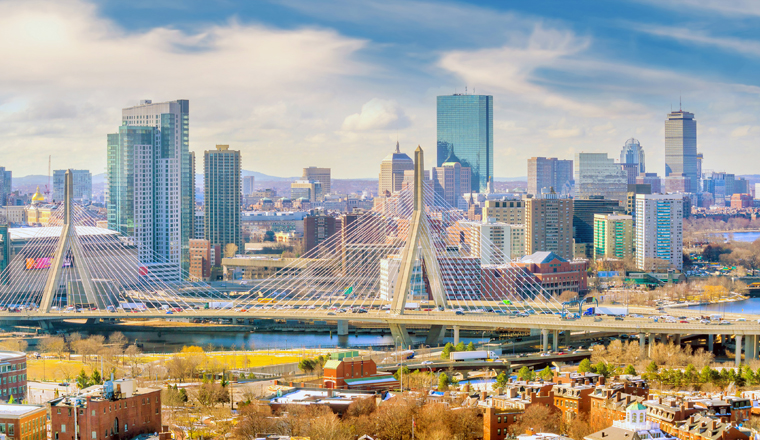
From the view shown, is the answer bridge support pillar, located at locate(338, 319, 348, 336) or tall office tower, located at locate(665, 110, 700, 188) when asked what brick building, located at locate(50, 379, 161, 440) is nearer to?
bridge support pillar, located at locate(338, 319, 348, 336)

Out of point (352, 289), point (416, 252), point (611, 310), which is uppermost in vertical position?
point (416, 252)

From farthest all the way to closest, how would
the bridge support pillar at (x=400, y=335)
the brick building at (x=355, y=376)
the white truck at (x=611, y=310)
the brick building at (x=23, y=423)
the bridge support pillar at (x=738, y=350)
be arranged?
the white truck at (x=611, y=310) → the bridge support pillar at (x=400, y=335) → the bridge support pillar at (x=738, y=350) → the brick building at (x=355, y=376) → the brick building at (x=23, y=423)

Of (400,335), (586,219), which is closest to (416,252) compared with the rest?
(400,335)

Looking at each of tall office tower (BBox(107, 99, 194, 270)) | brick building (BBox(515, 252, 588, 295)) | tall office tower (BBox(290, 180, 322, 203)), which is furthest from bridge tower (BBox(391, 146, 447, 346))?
tall office tower (BBox(290, 180, 322, 203))

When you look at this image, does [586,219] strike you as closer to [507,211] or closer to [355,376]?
[507,211]

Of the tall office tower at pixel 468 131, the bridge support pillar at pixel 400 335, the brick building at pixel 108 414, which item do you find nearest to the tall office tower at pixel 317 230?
the bridge support pillar at pixel 400 335

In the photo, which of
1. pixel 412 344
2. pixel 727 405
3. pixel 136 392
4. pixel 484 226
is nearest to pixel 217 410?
pixel 136 392

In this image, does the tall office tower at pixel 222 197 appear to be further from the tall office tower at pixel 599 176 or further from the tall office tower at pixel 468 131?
the tall office tower at pixel 468 131
